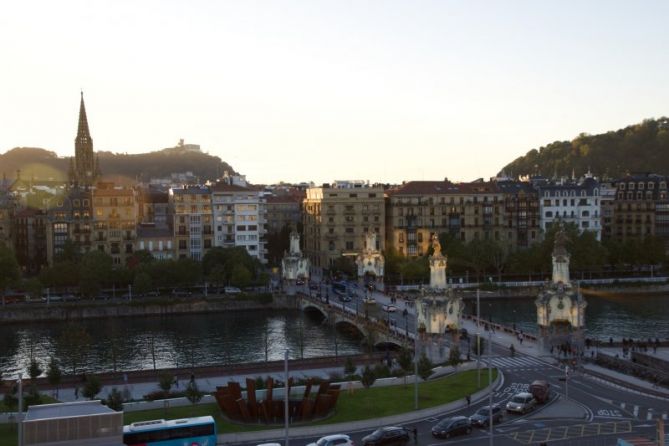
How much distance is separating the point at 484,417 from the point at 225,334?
3917 cm

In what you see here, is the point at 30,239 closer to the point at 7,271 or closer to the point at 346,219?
the point at 7,271

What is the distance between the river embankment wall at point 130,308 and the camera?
77688 mm

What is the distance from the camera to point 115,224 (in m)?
97.8

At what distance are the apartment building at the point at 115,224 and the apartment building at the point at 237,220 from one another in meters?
10.5

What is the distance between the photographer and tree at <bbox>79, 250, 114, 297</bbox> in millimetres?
82875

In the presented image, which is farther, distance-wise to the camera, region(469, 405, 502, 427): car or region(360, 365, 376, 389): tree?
region(360, 365, 376, 389): tree

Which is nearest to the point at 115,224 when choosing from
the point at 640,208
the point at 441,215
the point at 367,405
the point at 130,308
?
the point at 130,308

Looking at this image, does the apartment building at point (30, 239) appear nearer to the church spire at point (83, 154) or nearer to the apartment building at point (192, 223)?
the apartment building at point (192, 223)

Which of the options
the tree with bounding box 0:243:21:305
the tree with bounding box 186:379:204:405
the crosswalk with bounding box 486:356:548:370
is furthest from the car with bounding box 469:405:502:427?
the tree with bounding box 0:243:21:305

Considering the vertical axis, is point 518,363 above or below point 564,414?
below

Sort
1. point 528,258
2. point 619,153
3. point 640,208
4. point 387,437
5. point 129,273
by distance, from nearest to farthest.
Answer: point 387,437
point 129,273
point 528,258
point 640,208
point 619,153

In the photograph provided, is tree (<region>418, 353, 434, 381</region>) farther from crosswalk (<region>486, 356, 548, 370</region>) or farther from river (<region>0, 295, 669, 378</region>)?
river (<region>0, 295, 669, 378</region>)

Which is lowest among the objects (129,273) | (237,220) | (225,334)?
(225,334)

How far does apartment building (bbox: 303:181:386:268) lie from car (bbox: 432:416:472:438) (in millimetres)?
74779
